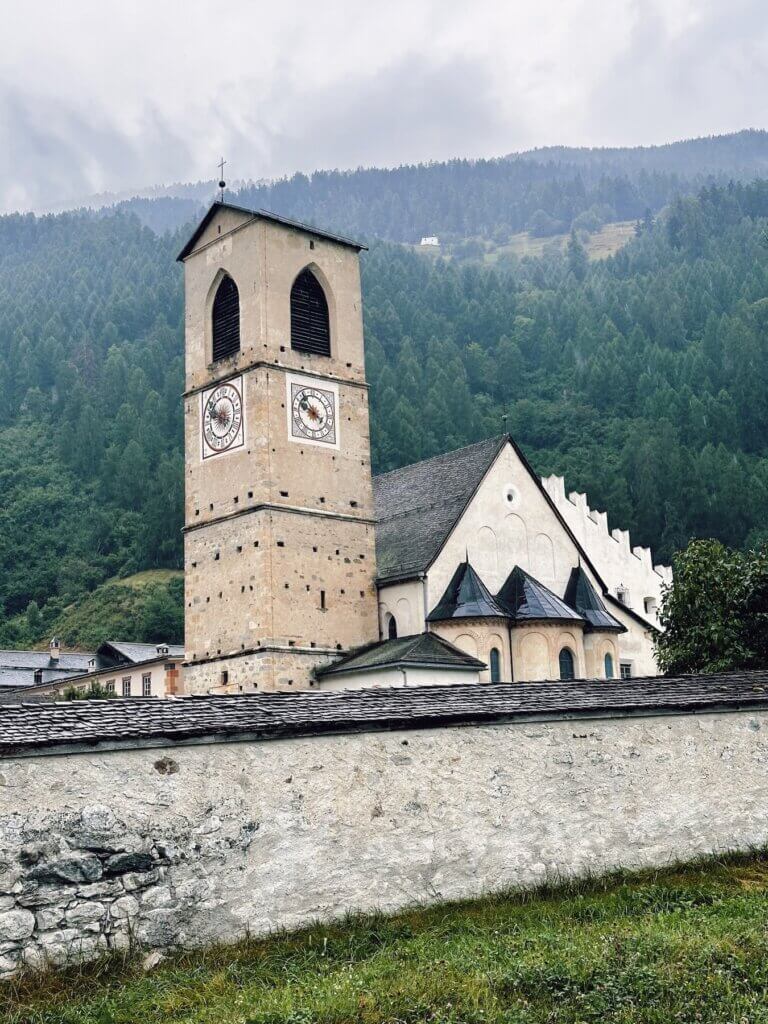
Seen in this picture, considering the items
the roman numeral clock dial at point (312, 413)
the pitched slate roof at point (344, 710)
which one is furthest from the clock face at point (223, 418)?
the pitched slate roof at point (344, 710)

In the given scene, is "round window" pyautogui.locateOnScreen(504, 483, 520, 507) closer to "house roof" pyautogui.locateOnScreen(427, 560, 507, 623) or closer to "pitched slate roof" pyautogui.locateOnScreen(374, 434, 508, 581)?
"pitched slate roof" pyautogui.locateOnScreen(374, 434, 508, 581)

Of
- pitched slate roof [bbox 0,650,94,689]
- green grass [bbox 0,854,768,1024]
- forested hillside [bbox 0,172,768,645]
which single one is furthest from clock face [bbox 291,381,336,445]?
forested hillside [bbox 0,172,768,645]

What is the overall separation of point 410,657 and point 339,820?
2229 cm

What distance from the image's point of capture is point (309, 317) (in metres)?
41.9

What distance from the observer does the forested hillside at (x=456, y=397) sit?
91.4m

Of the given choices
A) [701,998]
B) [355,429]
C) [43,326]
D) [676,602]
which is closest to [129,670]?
[355,429]

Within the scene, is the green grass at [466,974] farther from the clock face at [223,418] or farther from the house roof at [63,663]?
the house roof at [63,663]

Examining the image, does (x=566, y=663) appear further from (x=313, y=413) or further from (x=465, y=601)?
(x=313, y=413)

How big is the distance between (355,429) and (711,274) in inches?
3714

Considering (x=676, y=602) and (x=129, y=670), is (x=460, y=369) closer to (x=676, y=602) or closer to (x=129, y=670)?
(x=129, y=670)

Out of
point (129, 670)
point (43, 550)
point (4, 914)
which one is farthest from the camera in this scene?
point (43, 550)

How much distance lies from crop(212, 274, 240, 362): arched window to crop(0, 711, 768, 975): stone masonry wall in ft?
92.2

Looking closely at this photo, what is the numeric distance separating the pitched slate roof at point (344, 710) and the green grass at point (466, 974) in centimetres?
206

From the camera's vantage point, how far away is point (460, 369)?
112062 millimetres
